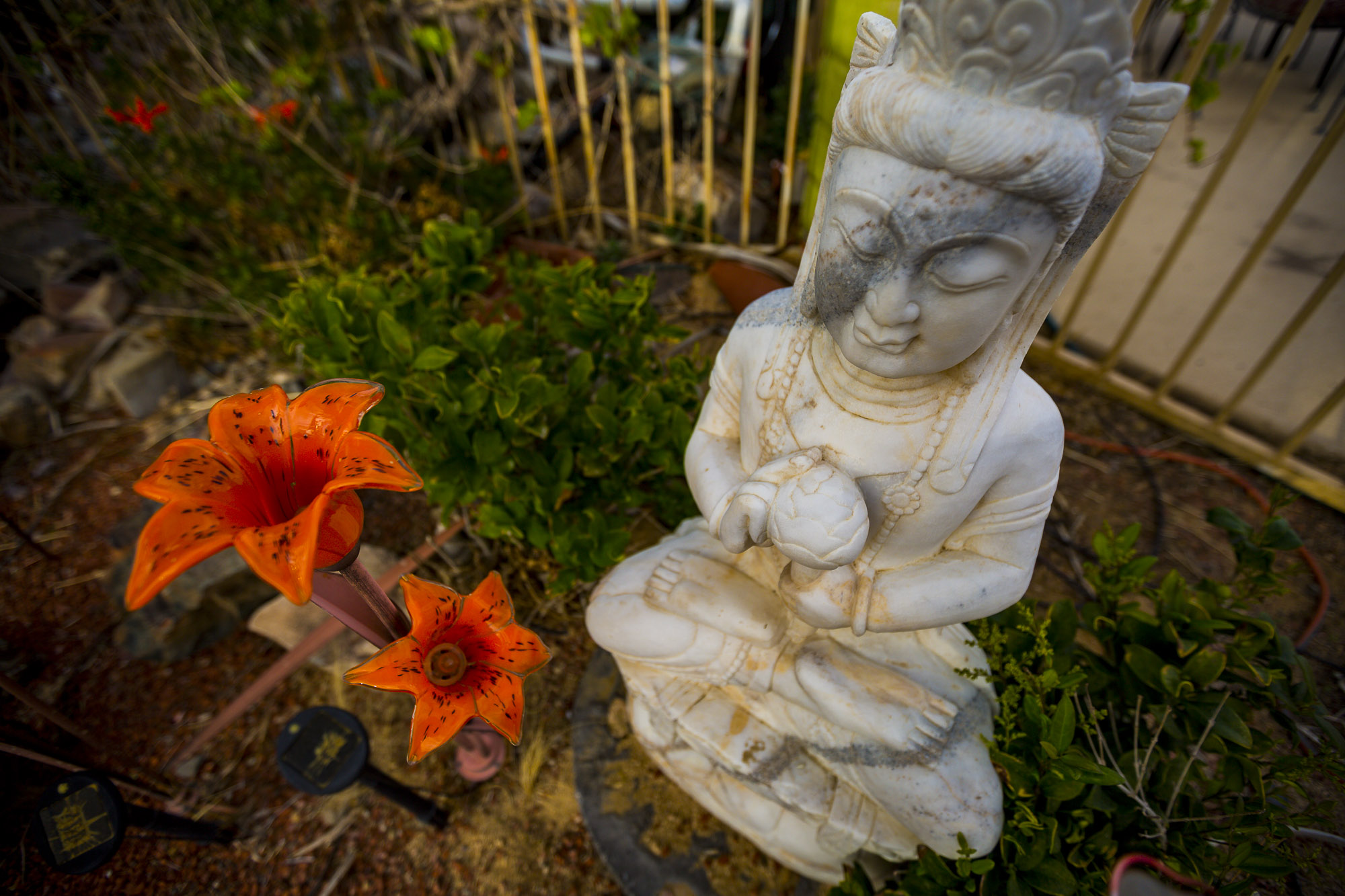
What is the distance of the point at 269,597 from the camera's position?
259 cm

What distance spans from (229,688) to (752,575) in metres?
2.07

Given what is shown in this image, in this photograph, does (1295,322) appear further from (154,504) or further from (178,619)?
(154,504)

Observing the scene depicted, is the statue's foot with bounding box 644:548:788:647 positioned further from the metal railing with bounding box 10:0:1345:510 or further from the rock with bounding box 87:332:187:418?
the rock with bounding box 87:332:187:418

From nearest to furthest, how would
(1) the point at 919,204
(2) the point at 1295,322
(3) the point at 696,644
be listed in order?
(1) the point at 919,204
(3) the point at 696,644
(2) the point at 1295,322

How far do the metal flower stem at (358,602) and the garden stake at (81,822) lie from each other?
2.57 ft

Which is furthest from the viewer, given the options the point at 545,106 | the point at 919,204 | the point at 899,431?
the point at 545,106

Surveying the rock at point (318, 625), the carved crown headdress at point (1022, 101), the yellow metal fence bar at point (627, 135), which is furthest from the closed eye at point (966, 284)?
the yellow metal fence bar at point (627, 135)

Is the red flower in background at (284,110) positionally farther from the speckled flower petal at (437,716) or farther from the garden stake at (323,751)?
the speckled flower petal at (437,716)

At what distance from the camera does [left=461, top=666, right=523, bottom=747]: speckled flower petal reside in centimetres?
100

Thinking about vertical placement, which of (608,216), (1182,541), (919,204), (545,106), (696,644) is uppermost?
(919,204)

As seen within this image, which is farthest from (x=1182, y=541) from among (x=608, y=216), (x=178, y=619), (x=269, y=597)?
(x=178, y=619)

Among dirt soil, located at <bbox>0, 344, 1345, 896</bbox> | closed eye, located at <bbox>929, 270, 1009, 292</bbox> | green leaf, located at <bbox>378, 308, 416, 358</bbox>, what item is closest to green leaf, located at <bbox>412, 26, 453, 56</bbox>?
dirt soil, located at <bbox>0, 344, 1345, 896</bbox>

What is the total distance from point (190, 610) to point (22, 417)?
1.79m

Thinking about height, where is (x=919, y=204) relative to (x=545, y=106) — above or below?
above
